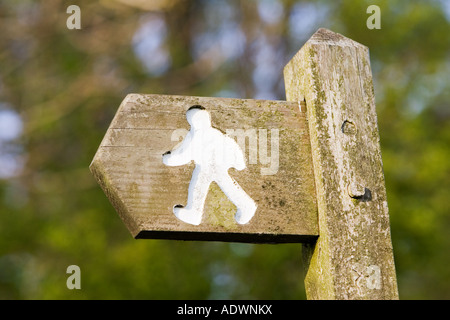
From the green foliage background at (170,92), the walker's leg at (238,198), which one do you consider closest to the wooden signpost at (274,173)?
the walker's leg at (238,198)

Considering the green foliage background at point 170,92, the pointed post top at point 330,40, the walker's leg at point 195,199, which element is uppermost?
the green foliage background at point 170,92

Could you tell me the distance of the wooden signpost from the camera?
Answer: 910mm

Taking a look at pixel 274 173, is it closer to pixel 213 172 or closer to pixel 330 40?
pixel 213 172

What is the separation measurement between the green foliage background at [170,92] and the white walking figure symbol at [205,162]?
3.49 m

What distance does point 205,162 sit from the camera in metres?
0.96

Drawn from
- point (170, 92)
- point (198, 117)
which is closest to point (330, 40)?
point (198, 117)

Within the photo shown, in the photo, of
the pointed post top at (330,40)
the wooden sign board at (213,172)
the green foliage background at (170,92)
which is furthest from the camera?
the green foliage background at (170,92)

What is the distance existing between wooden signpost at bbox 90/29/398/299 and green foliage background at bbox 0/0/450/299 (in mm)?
3492

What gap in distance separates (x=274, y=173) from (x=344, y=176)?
11 centimetres

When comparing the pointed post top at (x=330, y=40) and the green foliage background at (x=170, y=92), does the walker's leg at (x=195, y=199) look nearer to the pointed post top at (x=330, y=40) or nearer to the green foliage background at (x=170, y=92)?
the pointed post top at (x=330, y=40)

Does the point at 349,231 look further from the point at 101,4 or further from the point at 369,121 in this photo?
the point at 101,4

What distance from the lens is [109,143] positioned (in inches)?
36.5

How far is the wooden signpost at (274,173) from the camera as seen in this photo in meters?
0.91

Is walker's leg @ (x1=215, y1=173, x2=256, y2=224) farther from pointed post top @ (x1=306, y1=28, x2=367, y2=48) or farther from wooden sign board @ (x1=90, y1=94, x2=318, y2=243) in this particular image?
pointed post top @ (x1=306, y1=28, x2=367, y2=48)
